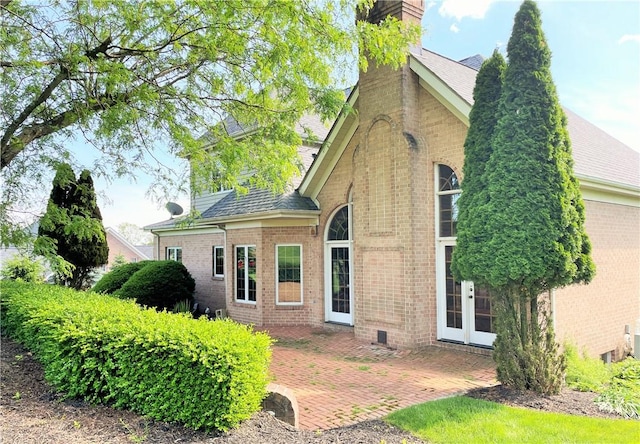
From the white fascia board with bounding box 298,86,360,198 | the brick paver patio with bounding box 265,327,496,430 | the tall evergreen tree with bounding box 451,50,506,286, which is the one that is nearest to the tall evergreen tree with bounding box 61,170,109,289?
the white fascia board with bounding box 298,86,360,198

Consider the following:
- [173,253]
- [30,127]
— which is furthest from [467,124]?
[173,253]

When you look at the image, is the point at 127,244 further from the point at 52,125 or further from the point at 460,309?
the point at 460,309

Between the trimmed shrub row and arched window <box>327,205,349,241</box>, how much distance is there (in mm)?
7311

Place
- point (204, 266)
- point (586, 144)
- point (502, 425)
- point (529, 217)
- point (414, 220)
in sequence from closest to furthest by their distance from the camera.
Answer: point (502, 425), point (529, 217), point (414, 220), point (586, 144), point (204, 266)

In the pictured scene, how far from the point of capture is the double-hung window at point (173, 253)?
21312 millimetres

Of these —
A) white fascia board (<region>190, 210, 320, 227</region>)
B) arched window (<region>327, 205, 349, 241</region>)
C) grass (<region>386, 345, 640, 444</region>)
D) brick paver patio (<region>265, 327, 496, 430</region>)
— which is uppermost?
white fascia board (<region>190, 210, 320, 227</region>)

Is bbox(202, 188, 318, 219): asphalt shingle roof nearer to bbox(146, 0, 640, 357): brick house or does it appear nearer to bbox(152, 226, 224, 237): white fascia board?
bbox(146, 0, 640, 357): brick house

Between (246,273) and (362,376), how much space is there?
750 centimetres

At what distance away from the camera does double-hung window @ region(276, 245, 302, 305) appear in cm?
1405

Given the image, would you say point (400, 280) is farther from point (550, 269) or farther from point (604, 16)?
point (604, 16)

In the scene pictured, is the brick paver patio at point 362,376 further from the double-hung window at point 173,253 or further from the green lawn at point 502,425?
the double-hung window at point 173,253

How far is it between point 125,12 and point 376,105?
19.6 feet

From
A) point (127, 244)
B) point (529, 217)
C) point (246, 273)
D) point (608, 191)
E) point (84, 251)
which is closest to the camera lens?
point (529, 217)

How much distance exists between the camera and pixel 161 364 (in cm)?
498
